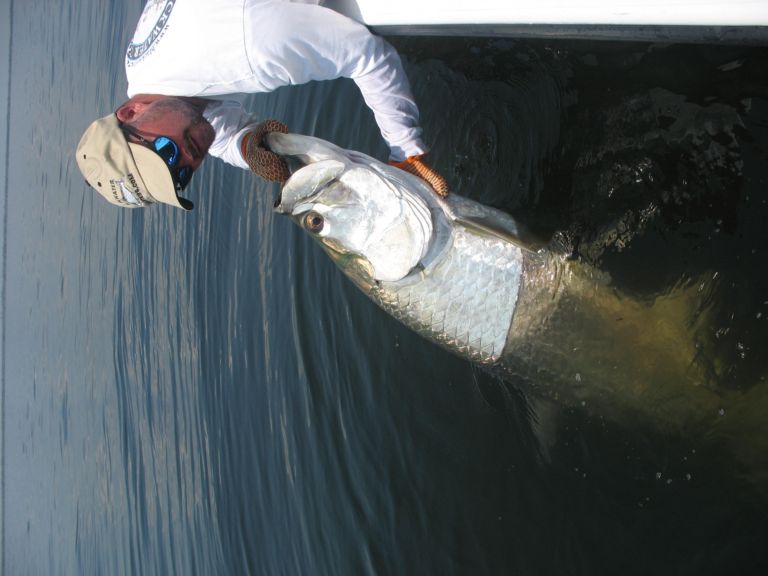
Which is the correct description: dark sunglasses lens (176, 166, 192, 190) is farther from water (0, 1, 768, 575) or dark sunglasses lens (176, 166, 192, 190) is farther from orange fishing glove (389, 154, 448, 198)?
water (0, 1, 768, 575)

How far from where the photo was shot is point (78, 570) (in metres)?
9.37

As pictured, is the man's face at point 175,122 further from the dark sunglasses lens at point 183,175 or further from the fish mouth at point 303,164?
the fish mouth at point 303,164

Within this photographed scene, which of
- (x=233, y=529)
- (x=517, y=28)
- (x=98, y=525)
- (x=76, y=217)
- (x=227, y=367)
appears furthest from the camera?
(x=76, y=217)

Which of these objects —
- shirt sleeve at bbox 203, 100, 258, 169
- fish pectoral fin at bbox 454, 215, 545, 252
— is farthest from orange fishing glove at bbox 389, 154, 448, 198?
shirt sleeve at bbox 203, 100, 258, 169

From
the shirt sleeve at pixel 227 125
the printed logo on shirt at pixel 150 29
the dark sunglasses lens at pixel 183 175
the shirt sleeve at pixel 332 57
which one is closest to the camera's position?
the shirt sleeve at pixel 332 57

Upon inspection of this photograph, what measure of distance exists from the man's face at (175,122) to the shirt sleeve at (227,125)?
0.25m

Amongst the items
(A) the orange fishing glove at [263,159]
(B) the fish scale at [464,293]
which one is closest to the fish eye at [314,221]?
(A) the orange fishing glove at [263,159]

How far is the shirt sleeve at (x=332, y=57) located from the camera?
2.45 meters

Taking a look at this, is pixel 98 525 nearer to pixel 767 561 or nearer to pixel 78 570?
pixel 78 570

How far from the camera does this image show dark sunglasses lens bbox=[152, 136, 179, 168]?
265cm

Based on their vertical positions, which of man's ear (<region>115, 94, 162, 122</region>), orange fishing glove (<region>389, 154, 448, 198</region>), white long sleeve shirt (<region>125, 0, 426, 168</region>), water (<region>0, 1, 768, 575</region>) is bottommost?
water (<region>0, 1, 768, 575</region>)

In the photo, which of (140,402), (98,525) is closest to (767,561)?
(140,402)

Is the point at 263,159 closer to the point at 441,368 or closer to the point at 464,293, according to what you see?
the point at 464,293

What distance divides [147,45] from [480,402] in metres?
2.50
